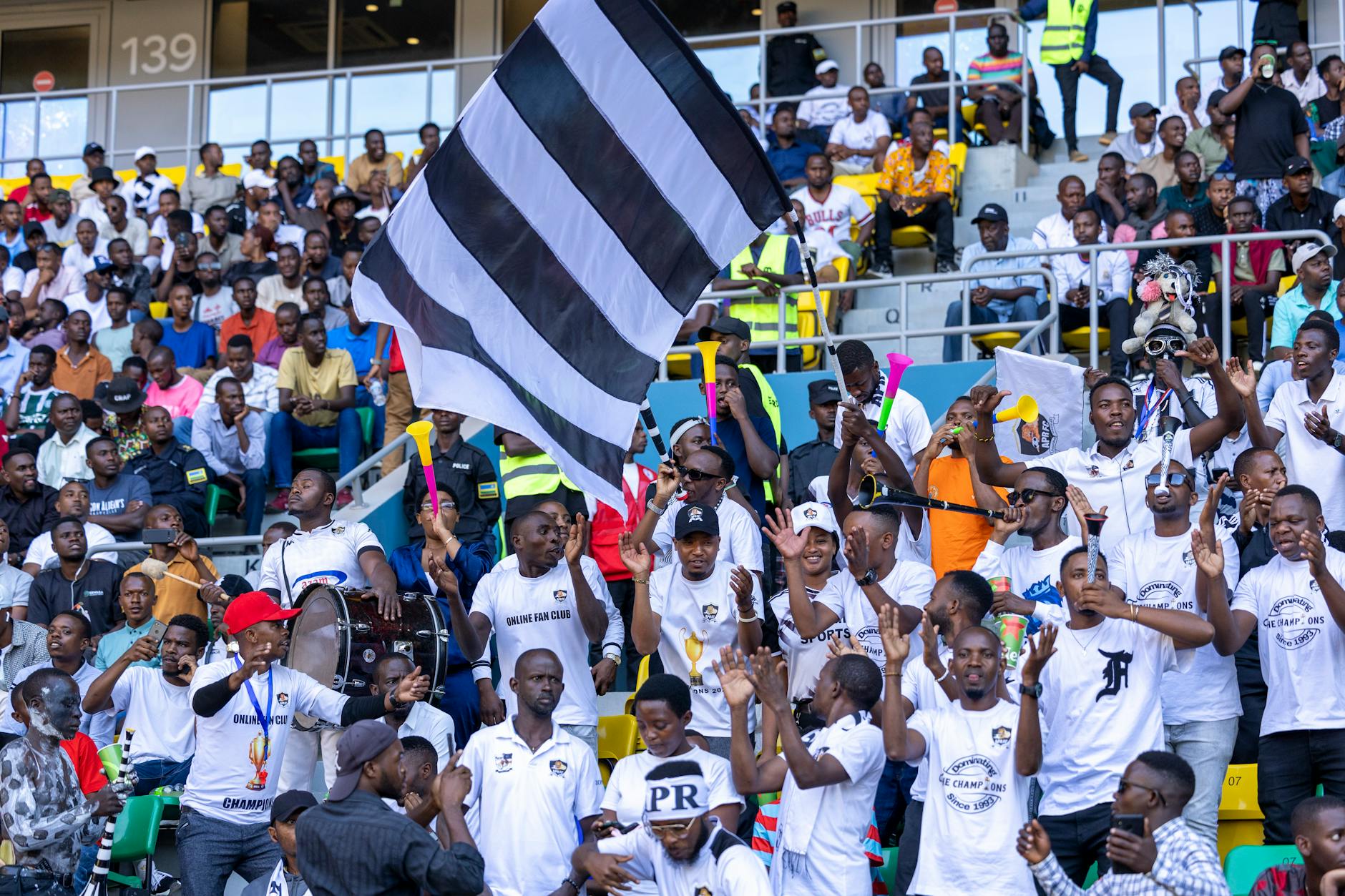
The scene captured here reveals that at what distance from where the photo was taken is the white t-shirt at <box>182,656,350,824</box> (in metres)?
8.70

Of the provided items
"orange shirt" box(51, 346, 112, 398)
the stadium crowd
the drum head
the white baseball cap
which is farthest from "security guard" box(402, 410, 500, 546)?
the white baseball cap

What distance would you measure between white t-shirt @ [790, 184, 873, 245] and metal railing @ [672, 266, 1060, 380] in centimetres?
133

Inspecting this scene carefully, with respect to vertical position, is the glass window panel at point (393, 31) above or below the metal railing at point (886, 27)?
above

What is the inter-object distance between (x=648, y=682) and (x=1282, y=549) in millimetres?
2898

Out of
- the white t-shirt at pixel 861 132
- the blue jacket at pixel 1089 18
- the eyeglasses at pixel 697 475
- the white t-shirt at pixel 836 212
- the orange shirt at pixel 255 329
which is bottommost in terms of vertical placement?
the eyeglasses at pixel 697 475

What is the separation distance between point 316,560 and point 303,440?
3959 mm

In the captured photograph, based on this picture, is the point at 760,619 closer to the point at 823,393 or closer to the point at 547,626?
the point at 547,626

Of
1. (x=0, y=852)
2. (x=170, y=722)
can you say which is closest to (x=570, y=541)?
(x=170, y=722)

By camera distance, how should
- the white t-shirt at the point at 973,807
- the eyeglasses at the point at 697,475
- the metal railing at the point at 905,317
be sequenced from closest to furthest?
the white t-shirt at the point at 973,807 < the eyeglasses at the point at 697,475 < the metal railing at the point at 905,317

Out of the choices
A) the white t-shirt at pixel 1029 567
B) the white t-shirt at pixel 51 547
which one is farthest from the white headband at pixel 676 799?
the white t-shirt at pixel 51 547

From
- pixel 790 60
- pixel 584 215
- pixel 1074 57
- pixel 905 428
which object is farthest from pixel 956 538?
pixel 790 60

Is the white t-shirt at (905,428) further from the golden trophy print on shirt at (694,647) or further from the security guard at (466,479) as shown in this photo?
the security guard at (466,479)

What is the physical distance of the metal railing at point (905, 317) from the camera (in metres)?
12.4

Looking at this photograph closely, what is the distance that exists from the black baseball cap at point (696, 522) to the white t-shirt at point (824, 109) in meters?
9.11
